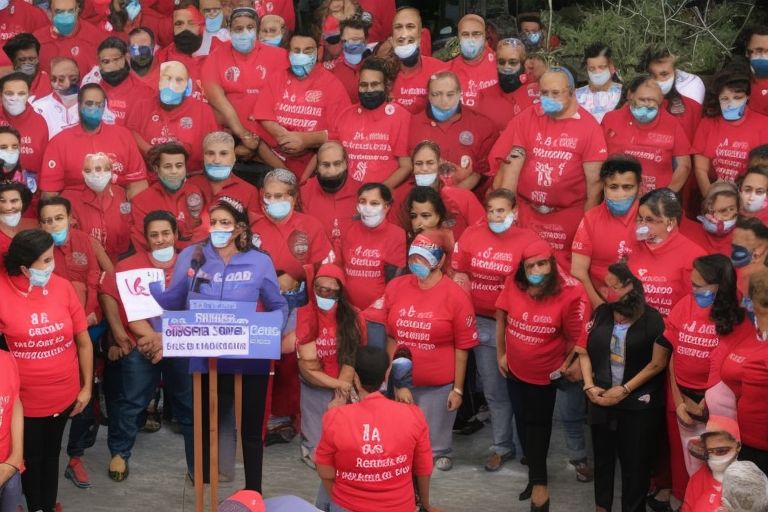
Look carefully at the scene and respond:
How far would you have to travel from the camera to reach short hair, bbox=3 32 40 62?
12328 mm

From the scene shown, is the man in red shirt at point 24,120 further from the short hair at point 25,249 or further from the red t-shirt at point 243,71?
the short hair at point 25,249

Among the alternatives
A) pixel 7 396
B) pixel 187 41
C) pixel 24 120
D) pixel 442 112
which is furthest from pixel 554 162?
pixel 7 396

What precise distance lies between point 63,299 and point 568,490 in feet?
11.4

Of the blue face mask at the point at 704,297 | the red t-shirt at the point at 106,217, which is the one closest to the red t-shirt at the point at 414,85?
the red t-shirt at the point at 106,217

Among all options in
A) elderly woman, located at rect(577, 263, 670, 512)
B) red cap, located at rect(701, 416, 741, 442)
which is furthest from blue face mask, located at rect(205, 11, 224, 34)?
red cap, located at rect(701, 416, 741, 442)

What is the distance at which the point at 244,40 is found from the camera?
12.0 metres

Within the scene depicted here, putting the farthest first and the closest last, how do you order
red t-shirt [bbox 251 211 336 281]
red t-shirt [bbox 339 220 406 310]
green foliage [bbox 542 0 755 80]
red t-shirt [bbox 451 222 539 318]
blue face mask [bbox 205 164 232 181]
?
green foliage [bbox 542 0 755 80] → blue face mask [bbox 205 164 232 181] → red t-shirt [bbox 339 220 406 310] → red t-shirt [bbox 251 211 336 281] → red t-shirt [bbox 451 222 539 318]

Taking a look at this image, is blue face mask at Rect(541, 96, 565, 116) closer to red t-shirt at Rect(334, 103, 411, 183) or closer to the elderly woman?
red t-shirt at Rect(334, 103, 411, 183)

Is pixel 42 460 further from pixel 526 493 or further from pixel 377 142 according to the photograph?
pixel 377 142

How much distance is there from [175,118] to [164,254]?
1988 mm

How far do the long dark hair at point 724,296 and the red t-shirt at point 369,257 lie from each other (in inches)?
98.2

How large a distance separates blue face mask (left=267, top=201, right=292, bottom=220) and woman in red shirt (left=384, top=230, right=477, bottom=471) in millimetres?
933

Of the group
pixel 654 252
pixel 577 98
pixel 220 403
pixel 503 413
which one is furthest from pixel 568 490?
pixel 577 98

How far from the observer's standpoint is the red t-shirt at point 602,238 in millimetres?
9805
